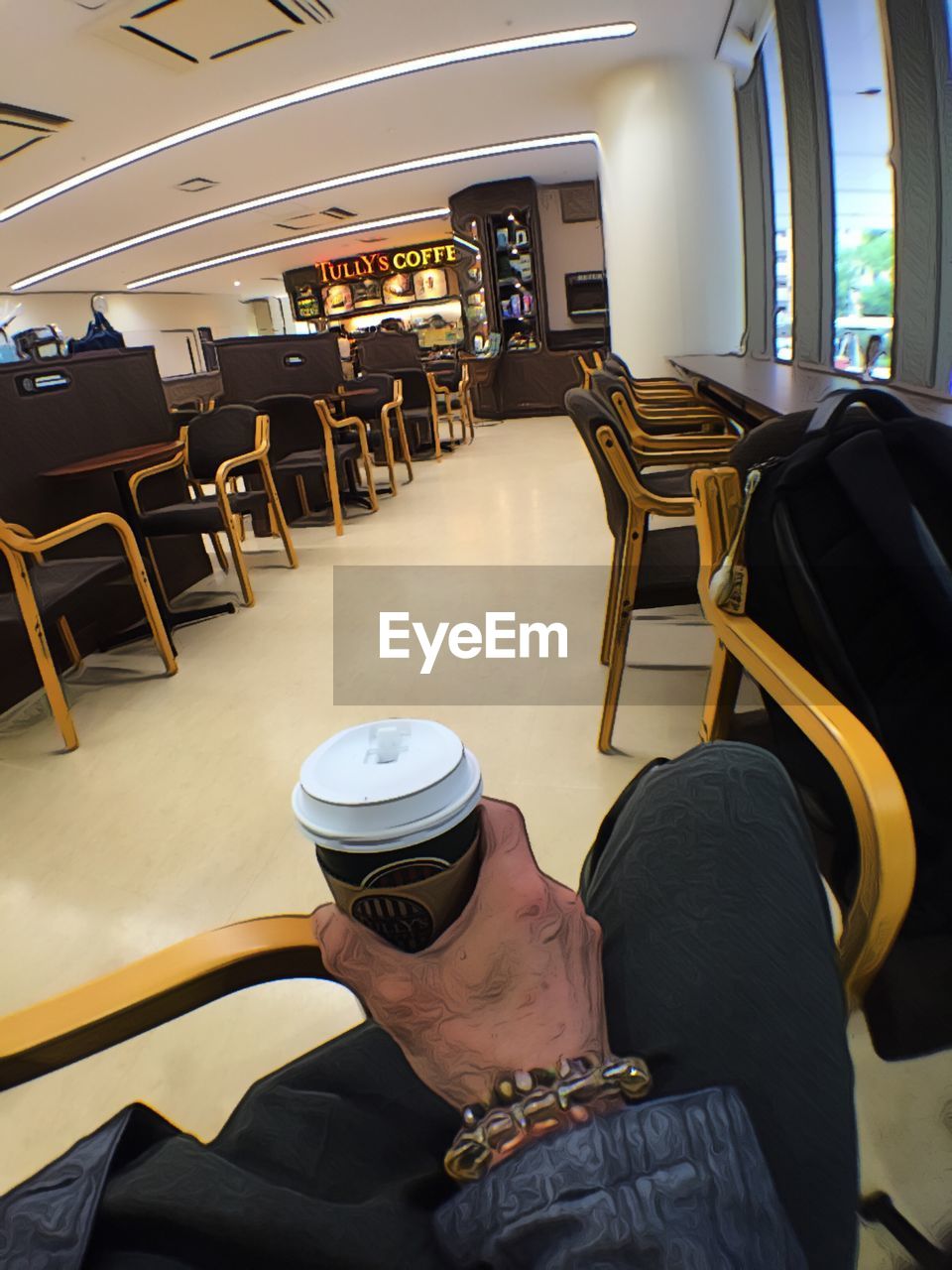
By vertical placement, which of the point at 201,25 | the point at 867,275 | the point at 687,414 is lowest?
the point at 687,414

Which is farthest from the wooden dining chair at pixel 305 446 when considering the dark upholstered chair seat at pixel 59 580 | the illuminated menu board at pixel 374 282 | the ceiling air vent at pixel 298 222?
the illuminated menu board at pixel 374 282

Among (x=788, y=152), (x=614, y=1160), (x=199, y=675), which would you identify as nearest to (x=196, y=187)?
(x=788, y=152)

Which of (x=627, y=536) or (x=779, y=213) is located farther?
(x=779, y=213)

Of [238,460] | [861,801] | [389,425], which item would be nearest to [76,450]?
[238,460]

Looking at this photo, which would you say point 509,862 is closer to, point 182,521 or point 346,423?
point 182,521

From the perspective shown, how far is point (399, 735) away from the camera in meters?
0.53

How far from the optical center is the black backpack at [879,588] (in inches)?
32.0

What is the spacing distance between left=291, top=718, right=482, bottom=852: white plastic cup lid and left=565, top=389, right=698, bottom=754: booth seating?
1415mm

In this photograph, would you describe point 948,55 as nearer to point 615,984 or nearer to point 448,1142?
point 615,984

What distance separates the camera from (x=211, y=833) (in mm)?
1858

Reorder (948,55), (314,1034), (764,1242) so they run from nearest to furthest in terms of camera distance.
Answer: (764,1242)
(314,1034)
(948,55)

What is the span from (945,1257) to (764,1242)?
2.42 ft

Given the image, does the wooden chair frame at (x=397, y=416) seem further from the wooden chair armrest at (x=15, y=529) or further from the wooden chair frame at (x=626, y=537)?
the wooden chair frame at (x=626, y=537)

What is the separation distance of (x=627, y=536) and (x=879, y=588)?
1068 mm
